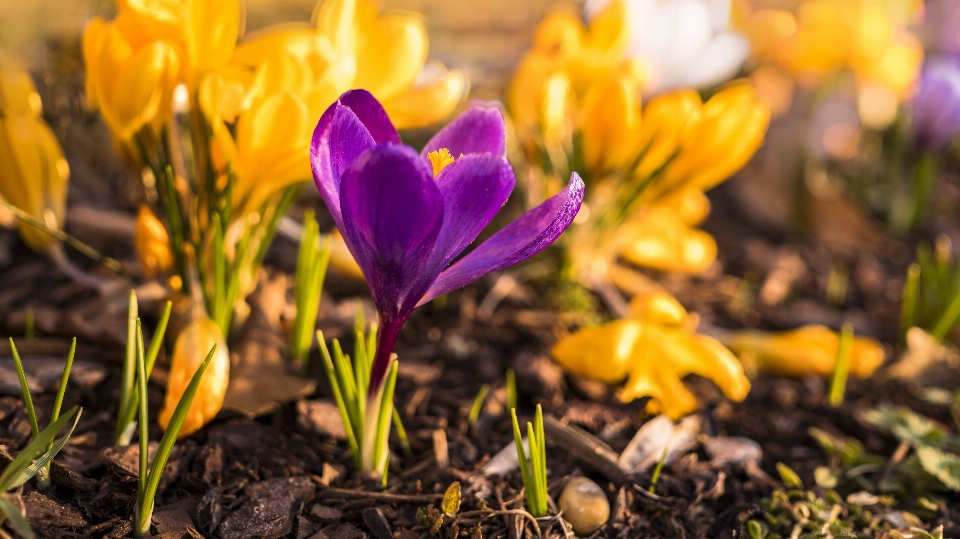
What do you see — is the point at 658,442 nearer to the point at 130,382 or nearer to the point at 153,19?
the point at 130,382

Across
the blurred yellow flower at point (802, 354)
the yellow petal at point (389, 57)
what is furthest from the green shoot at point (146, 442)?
the blurred yellow flower at point (802, 354)

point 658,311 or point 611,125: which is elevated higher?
point 611,125

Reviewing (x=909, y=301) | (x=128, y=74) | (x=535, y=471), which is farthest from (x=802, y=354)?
(x=128, y=74)

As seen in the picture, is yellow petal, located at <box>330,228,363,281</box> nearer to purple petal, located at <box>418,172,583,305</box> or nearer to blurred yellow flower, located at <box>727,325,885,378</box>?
purple petal, located at <box>418,172,583,305</box>

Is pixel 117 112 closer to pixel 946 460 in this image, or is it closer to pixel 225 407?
pixel 225 407

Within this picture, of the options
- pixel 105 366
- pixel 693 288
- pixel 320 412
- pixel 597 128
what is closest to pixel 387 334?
pixel 320 412

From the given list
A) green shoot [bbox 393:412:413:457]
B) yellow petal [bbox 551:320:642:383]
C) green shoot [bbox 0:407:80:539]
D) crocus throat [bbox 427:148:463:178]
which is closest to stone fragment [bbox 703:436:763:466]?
yellow petal [bbox 551:320:642:383]
